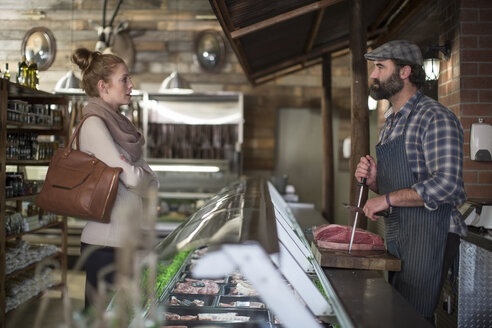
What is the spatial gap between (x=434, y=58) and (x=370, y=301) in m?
3.67

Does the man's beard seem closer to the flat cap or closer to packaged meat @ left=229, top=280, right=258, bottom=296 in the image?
the flat cap

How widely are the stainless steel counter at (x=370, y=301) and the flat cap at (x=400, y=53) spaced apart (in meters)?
1.04

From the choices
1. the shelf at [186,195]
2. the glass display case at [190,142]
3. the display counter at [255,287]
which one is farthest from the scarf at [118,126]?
the glass display case at [190,142]

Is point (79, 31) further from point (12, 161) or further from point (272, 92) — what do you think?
point (12, 161)

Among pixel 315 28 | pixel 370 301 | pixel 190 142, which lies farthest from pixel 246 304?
pixel 190 142

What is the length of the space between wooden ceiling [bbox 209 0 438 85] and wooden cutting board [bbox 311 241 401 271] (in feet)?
6.34

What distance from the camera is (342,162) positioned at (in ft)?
29.8

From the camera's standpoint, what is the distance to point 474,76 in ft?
14.7

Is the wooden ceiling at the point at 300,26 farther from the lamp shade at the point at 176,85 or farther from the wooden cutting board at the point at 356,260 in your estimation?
the wooden cutting board at the point at 356,260

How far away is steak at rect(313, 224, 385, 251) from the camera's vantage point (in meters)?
2.47

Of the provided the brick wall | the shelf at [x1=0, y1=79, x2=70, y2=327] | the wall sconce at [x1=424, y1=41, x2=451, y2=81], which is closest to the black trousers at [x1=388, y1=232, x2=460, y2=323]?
the brick wall

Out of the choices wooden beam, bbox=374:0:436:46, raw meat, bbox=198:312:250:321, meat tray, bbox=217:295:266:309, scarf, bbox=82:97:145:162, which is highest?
wooden beam, bbox=374:0:436:46

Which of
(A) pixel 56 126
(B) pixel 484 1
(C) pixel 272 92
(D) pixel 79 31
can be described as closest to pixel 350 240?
(B) pixel 484 1

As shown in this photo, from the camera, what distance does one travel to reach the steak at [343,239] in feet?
8.10
